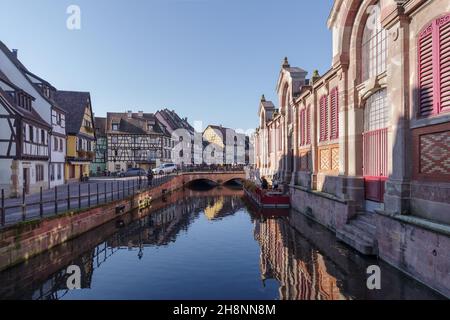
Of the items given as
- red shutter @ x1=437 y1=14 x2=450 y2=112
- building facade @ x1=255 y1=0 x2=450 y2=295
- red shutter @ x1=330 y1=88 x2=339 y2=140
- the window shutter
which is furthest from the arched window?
the window shutter

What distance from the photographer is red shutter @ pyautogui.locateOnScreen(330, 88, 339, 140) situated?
1699 centimetres

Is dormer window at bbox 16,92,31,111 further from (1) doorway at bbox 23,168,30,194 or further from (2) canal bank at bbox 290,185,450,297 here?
(2) canal bank at bbox 290,185,450,297

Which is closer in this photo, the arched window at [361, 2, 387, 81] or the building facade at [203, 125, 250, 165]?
the arched window at [361, 2, 387, 81]

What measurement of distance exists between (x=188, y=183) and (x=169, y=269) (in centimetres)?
4179

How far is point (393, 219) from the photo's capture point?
9.87m

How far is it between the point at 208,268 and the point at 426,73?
9.73 meters

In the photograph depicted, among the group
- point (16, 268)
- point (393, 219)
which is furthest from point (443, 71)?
point (16, 268)

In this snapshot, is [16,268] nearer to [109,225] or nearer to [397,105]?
[109,225]

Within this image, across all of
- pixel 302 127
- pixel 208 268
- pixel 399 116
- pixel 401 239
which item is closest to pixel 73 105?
pixel 302 127

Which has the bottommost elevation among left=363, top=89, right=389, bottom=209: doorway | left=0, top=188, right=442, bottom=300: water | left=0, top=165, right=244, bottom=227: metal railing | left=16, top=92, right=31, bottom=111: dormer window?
left=0, top=188, right=442, bottom=300: water

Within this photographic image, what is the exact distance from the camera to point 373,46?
13625 mm

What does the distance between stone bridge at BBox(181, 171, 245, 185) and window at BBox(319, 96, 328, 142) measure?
108ft

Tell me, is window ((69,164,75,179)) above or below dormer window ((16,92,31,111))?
below
